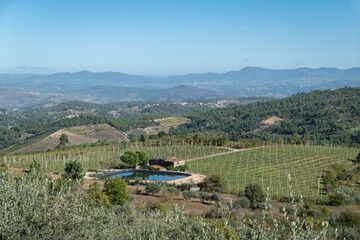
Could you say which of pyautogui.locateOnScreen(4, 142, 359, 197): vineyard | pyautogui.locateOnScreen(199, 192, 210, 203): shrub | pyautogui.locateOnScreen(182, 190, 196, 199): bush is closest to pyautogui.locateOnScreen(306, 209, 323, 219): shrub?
pyautogui.locateOnScreen(199, 192, 210, 203): shrub

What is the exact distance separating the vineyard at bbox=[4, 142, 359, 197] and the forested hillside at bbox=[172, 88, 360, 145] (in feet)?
56.9

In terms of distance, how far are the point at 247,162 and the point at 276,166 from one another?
476cm

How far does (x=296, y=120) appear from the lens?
348 feet

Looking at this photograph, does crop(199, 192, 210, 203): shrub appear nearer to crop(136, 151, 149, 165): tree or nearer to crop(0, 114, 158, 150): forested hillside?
crop(136, 151, 149, 165): tree

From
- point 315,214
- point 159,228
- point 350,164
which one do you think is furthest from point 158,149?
point 159,228

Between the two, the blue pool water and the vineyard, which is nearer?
the vineyard

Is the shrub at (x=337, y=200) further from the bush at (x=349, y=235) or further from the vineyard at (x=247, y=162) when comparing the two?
the bush at (x=349, y=235)

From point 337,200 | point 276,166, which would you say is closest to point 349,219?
point 337,200

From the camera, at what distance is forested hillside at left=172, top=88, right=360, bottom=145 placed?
8212 centimetres

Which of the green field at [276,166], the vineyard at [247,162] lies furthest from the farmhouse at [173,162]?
the green field at [276,166]

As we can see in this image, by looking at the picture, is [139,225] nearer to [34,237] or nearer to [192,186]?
[34,237]

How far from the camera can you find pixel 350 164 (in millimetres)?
46500

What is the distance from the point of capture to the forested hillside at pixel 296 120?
8212 centimetres

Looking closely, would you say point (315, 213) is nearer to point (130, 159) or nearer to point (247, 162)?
point (247, 162)
